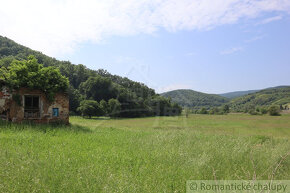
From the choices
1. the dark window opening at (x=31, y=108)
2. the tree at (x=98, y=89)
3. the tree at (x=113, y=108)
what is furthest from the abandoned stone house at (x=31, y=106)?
the tree at (x=98, y=89)

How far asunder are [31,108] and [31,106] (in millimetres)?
406

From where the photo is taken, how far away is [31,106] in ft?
52.0

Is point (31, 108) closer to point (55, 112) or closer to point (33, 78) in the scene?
point (55, 112)

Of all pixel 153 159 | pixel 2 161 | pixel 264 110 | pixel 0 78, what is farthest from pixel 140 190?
pixel 264 110

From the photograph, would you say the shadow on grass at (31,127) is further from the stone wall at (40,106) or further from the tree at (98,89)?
the tree at (98,89)

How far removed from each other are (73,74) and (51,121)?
2271 inches

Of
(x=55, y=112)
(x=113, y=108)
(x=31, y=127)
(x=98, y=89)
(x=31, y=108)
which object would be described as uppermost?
(x=98, y=89)

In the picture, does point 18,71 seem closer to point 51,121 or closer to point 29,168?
point 51,121

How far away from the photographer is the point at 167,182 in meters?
4.96

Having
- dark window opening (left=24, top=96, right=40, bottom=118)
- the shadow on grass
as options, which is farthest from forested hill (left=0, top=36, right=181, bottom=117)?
the shadow on grass

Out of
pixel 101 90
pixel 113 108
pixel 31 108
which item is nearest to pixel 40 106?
pixel 31 108

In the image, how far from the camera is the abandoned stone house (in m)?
13.9

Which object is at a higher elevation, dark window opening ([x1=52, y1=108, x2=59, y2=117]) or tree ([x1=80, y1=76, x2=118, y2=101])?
tree ([x1=80, y1=76, x2=118, y2=101])

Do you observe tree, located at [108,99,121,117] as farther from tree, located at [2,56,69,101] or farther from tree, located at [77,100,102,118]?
tree, located at [2,56,69,101]
